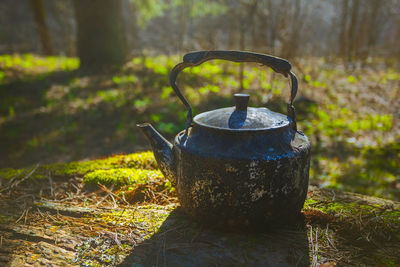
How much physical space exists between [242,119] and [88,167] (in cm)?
159

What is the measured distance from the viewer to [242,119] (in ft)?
5.51

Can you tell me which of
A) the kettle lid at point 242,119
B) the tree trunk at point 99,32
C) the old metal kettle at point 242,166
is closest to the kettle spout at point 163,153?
the old metal kettle at point 242,166

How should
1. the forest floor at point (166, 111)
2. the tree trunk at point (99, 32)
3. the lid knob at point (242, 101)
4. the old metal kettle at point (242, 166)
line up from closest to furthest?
the old metal kettle at point (242, 166)
the lid knob at point (242, 101)
the forest floor at point (166, 111)
the tree trunk at point (99, 32)

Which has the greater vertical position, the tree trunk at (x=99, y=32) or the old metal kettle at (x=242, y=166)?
the tree trunk at (x=99, y=32)

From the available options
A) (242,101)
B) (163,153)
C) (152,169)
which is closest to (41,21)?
(152,169)

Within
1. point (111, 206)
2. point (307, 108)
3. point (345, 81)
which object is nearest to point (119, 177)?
point (111, 206)

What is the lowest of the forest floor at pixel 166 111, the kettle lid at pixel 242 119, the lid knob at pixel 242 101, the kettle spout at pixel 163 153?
the forest floor at pixel 166 111

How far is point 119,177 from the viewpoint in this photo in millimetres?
2406

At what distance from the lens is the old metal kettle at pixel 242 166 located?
153 cm

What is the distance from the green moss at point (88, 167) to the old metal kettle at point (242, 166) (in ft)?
3.38

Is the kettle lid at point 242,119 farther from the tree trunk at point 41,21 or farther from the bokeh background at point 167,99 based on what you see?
the tree trunk at point 41,21

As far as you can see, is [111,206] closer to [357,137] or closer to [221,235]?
[221,235]

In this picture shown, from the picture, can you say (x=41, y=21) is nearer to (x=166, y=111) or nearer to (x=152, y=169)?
(x=166, y=111)

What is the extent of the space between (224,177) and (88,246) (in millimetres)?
833
